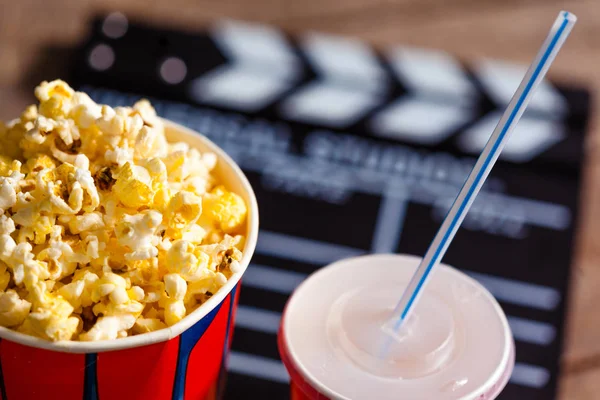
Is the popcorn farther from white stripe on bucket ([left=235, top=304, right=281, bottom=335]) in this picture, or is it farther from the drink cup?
white stripe on bucket ([left=235, top=304, right=281, bottom=335])

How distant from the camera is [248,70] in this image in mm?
1067

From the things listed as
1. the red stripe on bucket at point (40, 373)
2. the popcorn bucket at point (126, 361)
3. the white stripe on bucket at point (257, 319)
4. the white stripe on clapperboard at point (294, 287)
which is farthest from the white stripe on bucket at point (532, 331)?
the red stripe on bucket at point (40, 373)

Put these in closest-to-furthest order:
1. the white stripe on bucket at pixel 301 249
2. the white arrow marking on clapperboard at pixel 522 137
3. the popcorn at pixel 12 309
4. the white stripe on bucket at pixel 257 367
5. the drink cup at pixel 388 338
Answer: the popcorn at pixel 12 309 < the drink cup at pixel 388 338 < the white stripe on bucket at pixel 257 367 < the white stripe on bucket at pixel 301 249 < the white arrow marking on clapperboard at pixel 522 137

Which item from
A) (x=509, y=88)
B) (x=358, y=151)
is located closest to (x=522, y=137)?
(x=509, y=88)

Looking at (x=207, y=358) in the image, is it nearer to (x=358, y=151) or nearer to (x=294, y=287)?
(x=294, y=287)

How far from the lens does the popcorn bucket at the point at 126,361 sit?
521 millimetres

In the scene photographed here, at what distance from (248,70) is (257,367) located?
17.4 inches

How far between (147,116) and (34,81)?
19.4 inches

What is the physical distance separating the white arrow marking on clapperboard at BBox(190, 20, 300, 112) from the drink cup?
1.32ft

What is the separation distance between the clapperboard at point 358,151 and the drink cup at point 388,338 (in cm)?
16

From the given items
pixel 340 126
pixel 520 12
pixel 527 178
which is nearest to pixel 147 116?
pixel 340 126

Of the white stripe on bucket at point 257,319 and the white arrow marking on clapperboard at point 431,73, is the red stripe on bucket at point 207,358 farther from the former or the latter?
the white arrow marking on clapperboard at point 431,73

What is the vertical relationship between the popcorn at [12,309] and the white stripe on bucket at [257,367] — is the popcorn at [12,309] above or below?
above

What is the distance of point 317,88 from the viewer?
1063 millimetres
